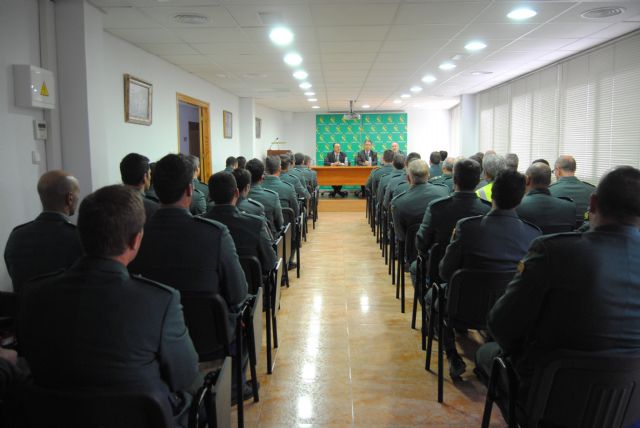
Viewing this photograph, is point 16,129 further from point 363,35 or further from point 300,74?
point 300,74

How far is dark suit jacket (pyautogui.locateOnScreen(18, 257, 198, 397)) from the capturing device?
117cm

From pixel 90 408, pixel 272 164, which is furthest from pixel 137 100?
pixel 90 408

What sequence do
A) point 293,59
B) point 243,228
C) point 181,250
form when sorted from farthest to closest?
1. point 293,59
2. point 243,228
3. point 181,250

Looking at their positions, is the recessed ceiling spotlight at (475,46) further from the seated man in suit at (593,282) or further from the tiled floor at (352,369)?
the seated man in suit at (593,282)

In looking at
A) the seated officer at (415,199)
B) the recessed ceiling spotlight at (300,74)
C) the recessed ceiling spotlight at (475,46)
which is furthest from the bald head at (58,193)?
the recessed ceiling spotlight at (300,74)

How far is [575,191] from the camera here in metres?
4.21

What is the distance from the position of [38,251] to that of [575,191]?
413 centimetres

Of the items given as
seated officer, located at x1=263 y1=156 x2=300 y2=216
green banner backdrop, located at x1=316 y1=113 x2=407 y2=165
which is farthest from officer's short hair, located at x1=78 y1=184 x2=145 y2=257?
green banner backdrop, located at x1=316 y1=113 x2=407 y2=165

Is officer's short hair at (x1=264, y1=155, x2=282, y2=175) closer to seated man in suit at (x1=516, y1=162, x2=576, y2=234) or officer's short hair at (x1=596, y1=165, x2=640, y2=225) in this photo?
seated man in suit at (x1=516, y1=162, x2=576, y2=234)

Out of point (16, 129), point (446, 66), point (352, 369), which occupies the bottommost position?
point (352, 369)

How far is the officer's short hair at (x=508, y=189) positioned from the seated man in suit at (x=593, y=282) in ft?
2.55

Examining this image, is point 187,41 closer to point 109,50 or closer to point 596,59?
point 109,50

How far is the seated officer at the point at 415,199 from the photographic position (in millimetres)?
3910

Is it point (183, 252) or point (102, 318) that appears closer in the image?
point (102, 318)
